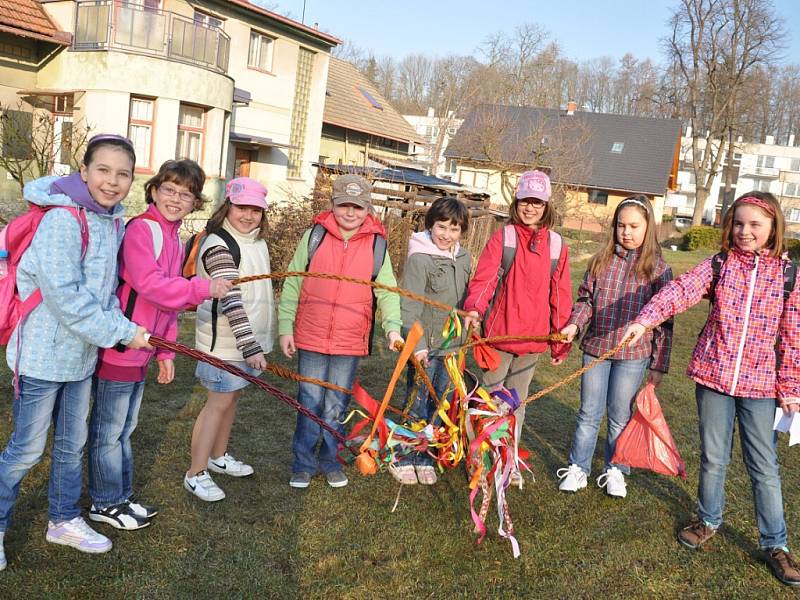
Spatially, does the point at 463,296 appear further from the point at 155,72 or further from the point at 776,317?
the point at 155,72

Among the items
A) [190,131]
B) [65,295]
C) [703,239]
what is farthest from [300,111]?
[65,295]

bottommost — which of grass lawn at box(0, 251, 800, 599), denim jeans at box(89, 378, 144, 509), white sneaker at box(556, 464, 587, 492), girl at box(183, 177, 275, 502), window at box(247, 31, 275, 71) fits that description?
grass lawn at box(0, 251, 800, 599)

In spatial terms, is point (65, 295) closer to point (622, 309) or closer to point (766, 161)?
point (622, 309)

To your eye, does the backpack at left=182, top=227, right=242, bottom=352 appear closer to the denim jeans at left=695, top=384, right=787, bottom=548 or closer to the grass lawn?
the grass lawn

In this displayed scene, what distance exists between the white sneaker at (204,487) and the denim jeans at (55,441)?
0.72 m

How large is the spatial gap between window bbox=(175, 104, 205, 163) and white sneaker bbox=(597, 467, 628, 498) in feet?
52.0

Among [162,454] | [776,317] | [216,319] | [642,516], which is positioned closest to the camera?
[776,317]

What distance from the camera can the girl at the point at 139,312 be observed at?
317 centimetres

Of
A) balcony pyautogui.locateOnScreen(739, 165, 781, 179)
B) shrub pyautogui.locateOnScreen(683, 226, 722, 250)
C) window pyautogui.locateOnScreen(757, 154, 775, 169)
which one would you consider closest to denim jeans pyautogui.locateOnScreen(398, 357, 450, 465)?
shrub pyautogui.locateOnScreen(683, 226, 722, 250)

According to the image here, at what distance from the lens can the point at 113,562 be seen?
3.19 meters

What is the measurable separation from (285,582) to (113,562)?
782 millimetres

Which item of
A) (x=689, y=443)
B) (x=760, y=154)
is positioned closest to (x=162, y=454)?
(x=689, y=443)

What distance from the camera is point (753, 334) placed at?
3.50 meters

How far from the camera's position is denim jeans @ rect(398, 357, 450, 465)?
4.29 meters
